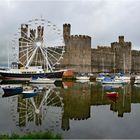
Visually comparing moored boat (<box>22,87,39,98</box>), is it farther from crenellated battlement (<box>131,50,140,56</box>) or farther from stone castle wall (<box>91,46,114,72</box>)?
crenellated battlement (<box>131,50,140,56</box>)

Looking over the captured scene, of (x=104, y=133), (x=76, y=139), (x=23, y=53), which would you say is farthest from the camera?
(x=23, y=53)

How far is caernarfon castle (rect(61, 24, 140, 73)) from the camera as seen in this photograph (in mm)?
67500

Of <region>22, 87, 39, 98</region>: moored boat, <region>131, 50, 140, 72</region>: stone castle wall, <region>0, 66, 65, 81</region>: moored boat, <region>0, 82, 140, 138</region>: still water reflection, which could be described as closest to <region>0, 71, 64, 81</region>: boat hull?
<region>0, 66, 65, 81</region>: moored boat

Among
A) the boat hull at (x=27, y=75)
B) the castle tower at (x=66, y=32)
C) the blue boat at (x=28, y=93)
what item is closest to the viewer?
the blue boat at (x=28, y=93)

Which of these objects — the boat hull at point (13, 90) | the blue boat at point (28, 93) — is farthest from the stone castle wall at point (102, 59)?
the blue boat at point (28, 93)

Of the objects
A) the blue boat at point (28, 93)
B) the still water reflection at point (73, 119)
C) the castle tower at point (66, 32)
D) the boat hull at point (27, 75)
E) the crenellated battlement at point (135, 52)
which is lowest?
the still water reflection at point (73, 119)

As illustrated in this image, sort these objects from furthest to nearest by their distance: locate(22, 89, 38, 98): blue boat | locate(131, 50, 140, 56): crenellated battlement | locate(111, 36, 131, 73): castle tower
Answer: locate(131, 50, 140, 56): crenellated battlement, locate(111, 36, 131, 73): castle tower, locate(22, 89, 38, 98): blue boat

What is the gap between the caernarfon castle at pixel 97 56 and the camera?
221 ft

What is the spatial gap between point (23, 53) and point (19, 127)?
174 ft

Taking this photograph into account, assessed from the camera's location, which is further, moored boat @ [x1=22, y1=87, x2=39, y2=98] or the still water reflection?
moored boat @ [x1=22, y1=87, x2=39, y2=98]

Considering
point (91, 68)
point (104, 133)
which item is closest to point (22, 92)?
point (104, 133)

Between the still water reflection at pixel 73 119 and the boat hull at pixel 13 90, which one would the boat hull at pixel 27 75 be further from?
the still water reflection at pixel 73 119

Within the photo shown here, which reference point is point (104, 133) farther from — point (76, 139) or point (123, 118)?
point (123, 118)

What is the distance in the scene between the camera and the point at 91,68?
73.7 metres
